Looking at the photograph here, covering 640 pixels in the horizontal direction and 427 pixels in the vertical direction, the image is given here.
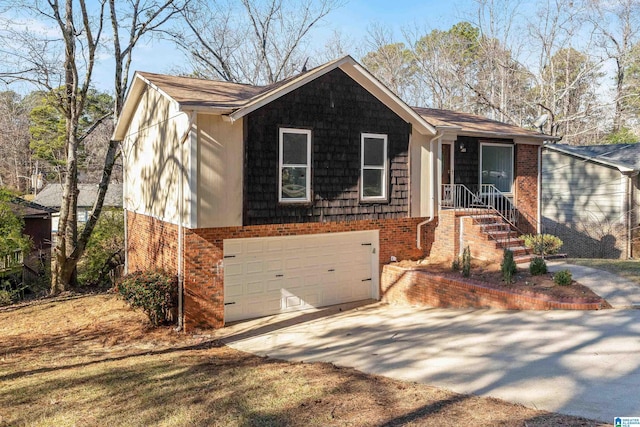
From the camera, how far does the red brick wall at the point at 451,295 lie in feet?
31.1

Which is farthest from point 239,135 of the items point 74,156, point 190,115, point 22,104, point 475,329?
point 22,104

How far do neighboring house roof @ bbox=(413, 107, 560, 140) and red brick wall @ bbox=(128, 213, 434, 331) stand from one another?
3242 millimetres

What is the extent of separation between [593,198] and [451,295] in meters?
11.8

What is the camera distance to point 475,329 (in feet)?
29.2

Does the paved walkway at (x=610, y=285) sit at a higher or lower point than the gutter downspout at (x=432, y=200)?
lower

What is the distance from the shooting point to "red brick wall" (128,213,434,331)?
34.8 ft

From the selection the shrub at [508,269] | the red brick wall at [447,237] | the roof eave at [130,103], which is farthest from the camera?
the red brick wall at [447,237]

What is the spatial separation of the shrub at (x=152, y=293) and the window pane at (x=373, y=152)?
5822 mm

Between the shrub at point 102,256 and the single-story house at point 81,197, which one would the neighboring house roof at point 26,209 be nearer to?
the shrub at point 102,256

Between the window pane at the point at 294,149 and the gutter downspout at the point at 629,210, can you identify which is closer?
the window pane at the point at 294,149

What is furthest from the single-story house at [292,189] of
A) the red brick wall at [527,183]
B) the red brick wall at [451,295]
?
the red brick wall at [527,183]

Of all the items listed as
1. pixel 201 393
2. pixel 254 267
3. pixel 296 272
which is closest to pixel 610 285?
pixel 296 272

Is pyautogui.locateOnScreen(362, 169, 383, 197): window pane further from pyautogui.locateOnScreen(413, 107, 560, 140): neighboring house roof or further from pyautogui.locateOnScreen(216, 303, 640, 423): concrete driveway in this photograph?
pyautogui.locateOnScreen(216, 303, 640, 423): concrete driveway

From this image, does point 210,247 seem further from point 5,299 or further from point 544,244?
point 544,244
